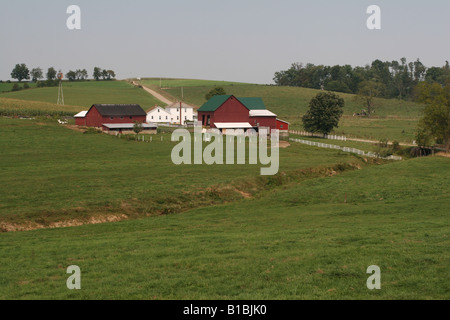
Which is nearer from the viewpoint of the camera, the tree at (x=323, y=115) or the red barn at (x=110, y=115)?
the tree at (x=323, y=115)

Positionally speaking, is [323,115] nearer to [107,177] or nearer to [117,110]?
[117,110]

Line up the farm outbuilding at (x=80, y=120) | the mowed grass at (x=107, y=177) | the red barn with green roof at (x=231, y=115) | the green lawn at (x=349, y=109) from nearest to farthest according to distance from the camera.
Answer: the mowed grass at (x=107, y=177), the red barn with green roof at (x=231, y=115), the farm outbuilding at (x=80, y=120), the green lawn at (x=349, y=109)

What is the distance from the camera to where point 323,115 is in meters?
84.8

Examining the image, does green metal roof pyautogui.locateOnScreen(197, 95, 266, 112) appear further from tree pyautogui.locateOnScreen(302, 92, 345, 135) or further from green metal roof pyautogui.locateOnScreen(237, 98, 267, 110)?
tree pyautogui.locateOnScreen(302, 92, 345, 135)

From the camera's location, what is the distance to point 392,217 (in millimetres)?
27094

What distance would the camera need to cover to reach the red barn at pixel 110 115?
87.4m

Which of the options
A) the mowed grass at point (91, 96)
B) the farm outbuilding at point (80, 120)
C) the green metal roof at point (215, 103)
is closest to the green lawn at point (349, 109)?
the mowed grass at point (91, 96)

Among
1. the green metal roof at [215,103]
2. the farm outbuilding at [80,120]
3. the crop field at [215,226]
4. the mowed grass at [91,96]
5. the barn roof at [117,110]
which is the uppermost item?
the mowed grass at [91,96]

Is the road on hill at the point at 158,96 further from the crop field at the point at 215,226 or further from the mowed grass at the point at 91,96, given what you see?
the crop field at the point at 215,226

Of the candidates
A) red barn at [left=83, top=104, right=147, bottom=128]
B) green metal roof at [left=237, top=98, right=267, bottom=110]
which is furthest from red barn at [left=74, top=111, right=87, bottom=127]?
green metal roof at [left=237, top=98, right=267, bottom=110]

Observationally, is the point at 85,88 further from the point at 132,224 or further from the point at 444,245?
the point at 444,245

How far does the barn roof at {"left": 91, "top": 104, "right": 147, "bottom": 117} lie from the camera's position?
87625mm

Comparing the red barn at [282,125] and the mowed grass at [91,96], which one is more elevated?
the mowed grass at [91,96]

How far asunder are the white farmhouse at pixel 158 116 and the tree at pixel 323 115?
1345 inches
